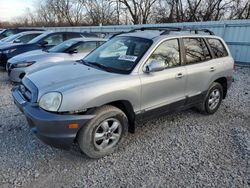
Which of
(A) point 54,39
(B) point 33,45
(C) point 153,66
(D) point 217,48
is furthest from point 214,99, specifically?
(B) point 33,45

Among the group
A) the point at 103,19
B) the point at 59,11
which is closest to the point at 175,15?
the point at 103,19

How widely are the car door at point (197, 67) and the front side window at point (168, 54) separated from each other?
208 millimetres

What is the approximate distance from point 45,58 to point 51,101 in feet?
13.0

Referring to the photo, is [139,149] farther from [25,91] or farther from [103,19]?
[103,19]

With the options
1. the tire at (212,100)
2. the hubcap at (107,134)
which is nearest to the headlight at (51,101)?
the hubcap at (107,134)

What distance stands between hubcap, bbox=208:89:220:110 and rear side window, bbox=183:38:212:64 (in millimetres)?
780

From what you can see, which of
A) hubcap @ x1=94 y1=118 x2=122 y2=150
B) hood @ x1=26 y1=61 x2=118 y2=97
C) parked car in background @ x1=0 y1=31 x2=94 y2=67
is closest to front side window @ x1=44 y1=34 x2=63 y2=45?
parked car in background @ x1=0 y1=31 x2=94 y2=67

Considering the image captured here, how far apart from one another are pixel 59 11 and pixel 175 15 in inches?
959

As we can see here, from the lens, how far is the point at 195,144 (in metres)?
3.42

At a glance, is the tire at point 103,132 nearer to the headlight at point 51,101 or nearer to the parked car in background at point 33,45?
the headlight at point 51,101

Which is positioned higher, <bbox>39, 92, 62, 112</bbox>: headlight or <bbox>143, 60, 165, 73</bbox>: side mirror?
<bbox>143, 60, 165, 73</bbox>: side mirror

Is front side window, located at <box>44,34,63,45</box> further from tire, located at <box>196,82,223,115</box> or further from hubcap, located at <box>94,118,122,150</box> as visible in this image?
hubcap, located at <box>94,118,122,150</box>

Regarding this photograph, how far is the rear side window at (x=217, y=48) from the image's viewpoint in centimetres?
434

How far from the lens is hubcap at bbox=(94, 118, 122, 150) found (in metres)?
2.91
